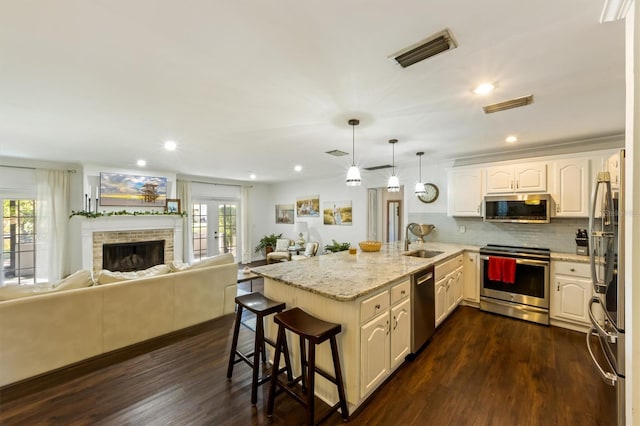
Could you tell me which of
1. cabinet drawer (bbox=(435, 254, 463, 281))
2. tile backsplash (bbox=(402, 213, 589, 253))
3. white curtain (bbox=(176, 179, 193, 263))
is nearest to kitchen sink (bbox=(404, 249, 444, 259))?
cabinet drawer (bbox=(435, 254, 463, 281))

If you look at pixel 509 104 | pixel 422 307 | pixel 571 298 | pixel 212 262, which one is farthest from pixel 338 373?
pixel 571 298

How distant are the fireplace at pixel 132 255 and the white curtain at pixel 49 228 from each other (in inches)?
26.8

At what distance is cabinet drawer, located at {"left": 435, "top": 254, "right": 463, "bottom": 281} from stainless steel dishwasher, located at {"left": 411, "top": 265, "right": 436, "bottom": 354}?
26 centimetres

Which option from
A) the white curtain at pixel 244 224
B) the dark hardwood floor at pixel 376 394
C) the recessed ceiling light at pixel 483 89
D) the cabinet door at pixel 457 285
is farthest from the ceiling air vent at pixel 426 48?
the white curtain at pixel 244 224

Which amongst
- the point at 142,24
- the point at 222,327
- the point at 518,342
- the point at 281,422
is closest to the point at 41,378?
the point at 222,327

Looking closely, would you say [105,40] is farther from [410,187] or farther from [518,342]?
[410,187]

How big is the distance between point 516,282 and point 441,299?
1.18 meters

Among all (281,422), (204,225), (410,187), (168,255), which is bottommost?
(281,422)

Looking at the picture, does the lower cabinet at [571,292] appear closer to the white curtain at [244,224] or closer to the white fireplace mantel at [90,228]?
the white curtain at [244,224]

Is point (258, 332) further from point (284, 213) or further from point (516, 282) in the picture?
point (284, 213)

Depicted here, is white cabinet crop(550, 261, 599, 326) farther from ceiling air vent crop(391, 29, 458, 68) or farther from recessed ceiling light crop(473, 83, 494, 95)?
ceiling air vent crop(391, 29, 458, 68)

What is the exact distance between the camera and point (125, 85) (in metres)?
2.01

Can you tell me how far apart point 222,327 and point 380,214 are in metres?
4.41

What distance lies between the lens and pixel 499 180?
153 inches
